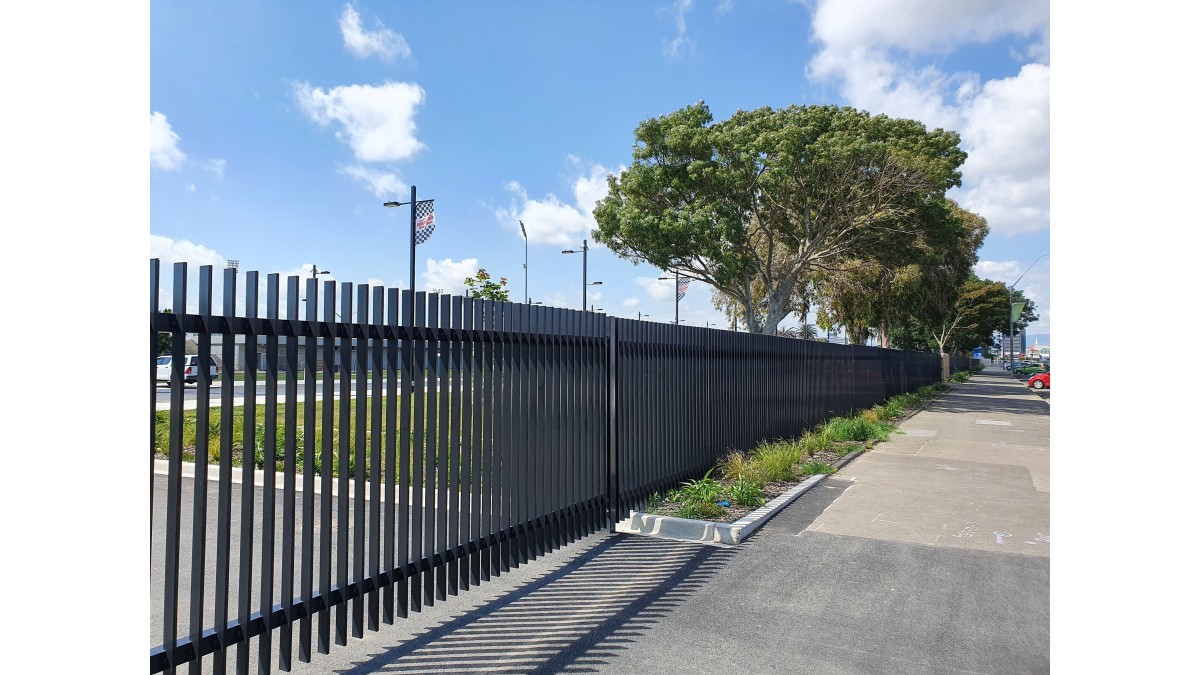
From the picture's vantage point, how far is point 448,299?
5.21 m

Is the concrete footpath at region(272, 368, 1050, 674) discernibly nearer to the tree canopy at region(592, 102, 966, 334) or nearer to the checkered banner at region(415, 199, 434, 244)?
the tree canopy at region(592, 102, 966, 334)

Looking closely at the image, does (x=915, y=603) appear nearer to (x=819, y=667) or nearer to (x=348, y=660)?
(x=819, y=667)

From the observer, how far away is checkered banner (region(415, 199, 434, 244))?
25.6 m

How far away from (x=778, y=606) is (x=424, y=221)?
22449 mm

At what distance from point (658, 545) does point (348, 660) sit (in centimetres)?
348

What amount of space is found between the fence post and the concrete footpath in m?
0.33

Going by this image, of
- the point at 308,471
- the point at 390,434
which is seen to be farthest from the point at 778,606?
the point at 308,471

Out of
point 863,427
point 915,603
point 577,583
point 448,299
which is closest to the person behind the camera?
point 448,299

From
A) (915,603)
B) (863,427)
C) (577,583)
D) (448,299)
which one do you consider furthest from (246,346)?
(863,427)

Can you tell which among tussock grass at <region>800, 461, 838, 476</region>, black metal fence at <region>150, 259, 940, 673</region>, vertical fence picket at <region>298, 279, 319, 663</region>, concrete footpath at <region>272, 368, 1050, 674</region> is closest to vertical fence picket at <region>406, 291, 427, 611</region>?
black metal fence at <region>150, 259, 940, 673</region>

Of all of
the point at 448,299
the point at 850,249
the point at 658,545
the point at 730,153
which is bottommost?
the point at 658,545

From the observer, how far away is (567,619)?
518 centimetres

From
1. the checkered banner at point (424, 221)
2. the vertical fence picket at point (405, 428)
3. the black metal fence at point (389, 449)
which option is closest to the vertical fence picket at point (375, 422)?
the black metal fence at point (389, 449)

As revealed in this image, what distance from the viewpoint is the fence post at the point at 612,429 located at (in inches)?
294
